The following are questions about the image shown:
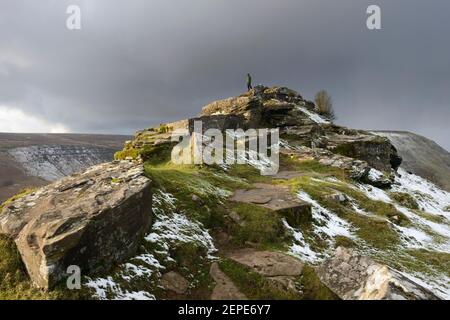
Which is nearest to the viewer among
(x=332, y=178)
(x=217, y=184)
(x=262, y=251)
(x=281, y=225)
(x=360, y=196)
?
(x=262, y=251)

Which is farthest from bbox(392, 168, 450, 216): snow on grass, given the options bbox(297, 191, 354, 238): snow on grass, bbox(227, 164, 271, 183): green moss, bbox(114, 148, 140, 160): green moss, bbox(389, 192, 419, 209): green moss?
bbox(114, 148, 140, 160): green moss

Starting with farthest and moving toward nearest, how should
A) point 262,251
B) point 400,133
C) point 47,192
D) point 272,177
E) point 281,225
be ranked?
point 400,133, point 272,177, point 281,225, point 262,251, point 47,192

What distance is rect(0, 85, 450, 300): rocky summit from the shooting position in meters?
11.5

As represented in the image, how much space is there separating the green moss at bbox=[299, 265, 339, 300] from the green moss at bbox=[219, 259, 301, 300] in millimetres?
441

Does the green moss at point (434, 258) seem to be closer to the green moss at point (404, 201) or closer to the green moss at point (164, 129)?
the green moss at point (404, 201)

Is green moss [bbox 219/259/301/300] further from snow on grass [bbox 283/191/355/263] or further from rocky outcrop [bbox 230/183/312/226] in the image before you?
rocky outcrop [bbox 230/183/312/226]

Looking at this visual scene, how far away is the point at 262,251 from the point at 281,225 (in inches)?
116

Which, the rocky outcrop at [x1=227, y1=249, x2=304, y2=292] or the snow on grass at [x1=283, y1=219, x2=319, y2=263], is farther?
the snow on grass at [x1=283, y1=219, x2=319, y2=263]

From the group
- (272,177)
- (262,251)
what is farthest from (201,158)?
(262,251)

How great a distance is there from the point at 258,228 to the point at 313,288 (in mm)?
5292

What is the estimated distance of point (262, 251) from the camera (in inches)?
639

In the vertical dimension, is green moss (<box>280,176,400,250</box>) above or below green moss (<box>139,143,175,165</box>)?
below
